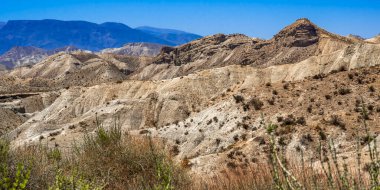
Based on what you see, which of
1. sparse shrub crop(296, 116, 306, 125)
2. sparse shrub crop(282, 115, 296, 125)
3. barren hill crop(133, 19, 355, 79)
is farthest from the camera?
barren hill crop(133, 19, 355, 79)

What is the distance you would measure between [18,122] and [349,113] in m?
60.3

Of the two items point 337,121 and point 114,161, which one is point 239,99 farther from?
point 114,161

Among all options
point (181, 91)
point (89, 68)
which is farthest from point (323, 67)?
point (89, 68)

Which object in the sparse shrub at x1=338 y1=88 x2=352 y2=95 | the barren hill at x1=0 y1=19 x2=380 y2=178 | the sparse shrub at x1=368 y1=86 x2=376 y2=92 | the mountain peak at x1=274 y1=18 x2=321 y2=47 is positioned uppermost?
the mountain peak at x1=274 y1=18 x2=321 y2=47

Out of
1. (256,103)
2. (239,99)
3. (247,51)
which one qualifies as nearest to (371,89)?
(256,103)

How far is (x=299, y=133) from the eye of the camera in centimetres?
2730

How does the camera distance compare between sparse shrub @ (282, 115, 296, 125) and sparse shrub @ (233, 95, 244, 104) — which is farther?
sparse shrub @ (233, 95, 244, 104)

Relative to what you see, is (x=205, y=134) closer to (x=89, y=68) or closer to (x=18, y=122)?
(x=18, y=122)

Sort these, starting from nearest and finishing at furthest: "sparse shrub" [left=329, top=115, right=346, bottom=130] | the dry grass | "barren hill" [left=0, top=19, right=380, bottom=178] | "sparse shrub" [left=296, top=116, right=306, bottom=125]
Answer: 1. the dry grass
2. "sparse shrub" [left=329, top=115, right=346, bottom=130]
3. "barren hill" [left=0, top=19, right=380, bottom=178]
4. "sparse shrub" [left=296, top=116, right=306, bottom=125]

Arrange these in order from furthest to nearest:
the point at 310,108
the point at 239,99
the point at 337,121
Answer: the point at 239,99 < the point at 310,108 < the point at 337,121

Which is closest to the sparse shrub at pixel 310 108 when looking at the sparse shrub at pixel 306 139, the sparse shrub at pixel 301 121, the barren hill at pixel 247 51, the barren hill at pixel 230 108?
the barren hill at pixel 230 108

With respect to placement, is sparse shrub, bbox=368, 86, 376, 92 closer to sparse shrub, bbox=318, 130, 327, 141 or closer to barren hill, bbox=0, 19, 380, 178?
barren hill, bbox=0, 19, 380, 178

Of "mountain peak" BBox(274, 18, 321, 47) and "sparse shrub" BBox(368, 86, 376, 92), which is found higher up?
"mountain peak" BBox(274, 18, 321, 47)

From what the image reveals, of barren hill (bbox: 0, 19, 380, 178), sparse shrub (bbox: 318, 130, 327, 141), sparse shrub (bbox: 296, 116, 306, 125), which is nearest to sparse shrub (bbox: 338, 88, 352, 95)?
barren hill (bbox: 0, 19, 380, 178)
